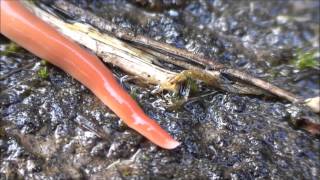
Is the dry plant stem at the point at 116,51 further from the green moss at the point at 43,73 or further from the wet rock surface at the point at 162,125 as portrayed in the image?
the green moss at the point at 43,73

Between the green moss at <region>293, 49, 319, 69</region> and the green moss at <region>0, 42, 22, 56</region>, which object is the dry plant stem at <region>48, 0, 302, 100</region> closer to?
the green moss at <region>293, 49, 319, 69</region>

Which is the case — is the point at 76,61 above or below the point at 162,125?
above

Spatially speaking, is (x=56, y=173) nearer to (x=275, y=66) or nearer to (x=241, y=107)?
(x=241, y=107)

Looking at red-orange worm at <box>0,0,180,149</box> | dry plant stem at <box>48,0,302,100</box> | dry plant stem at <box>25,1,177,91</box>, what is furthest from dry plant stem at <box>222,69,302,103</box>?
red-orange worm at <box>0,0,180,149</box>

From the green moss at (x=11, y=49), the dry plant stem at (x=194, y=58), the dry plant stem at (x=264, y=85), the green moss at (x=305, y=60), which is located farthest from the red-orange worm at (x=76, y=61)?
the green moss at (x=305, y=60)

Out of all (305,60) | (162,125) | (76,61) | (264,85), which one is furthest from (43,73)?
(305,60)

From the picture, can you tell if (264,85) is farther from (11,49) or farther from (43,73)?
(11,49)
